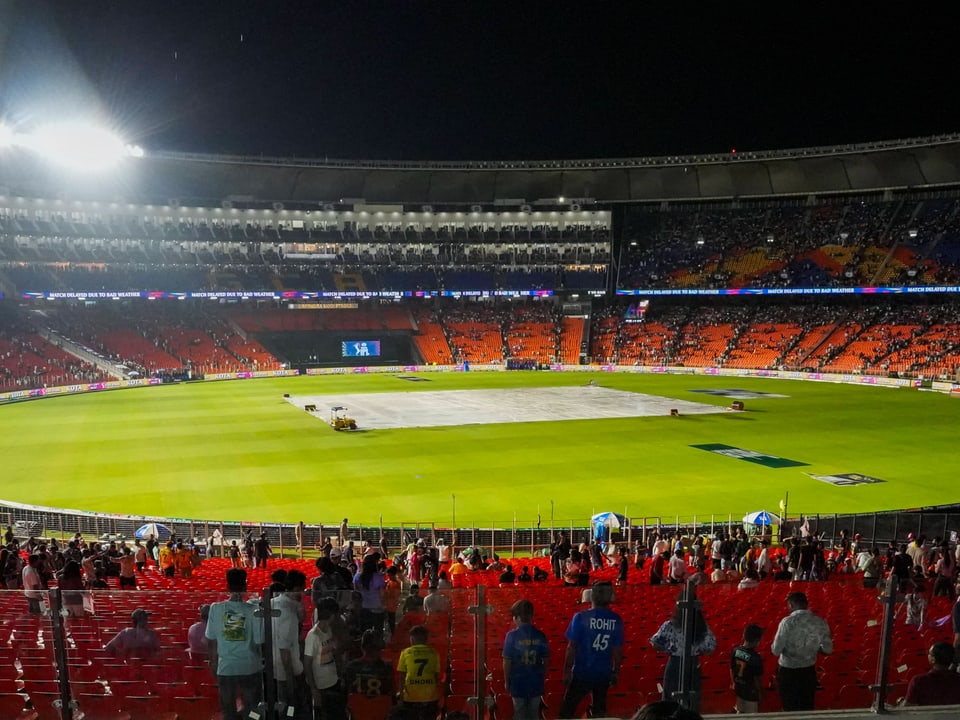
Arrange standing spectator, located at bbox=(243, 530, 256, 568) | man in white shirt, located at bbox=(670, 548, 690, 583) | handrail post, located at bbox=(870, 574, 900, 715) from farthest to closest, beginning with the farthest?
standing spectator, located at bbox=(243, 530, 256, 568) → man in white shirt, located at bbox=(670, 548, 690, 583) → handrail post, located at bbox=(870, 574, 900, 715)

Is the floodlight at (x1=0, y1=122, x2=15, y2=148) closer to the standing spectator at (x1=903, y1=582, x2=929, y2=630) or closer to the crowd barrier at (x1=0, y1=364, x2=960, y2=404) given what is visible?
the crowd barrier at (x1=0, y1=364, x2=960, y2=404)

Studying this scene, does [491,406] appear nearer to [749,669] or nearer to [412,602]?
[412,602]

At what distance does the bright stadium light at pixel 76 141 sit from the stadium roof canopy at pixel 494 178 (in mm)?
9133

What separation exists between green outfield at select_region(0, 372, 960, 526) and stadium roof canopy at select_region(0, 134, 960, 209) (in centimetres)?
4291

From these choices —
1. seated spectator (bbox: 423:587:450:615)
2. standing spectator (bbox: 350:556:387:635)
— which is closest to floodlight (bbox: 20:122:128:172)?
standing spectator (bbox: 350:556:387:635)

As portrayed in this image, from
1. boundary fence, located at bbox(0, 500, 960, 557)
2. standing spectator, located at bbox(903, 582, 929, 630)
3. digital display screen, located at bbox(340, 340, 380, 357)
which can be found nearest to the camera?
standing spectator, located at bbox(903, 582, 929, 630)

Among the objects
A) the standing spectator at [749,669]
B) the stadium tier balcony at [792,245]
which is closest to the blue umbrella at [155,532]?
the standing spectator at [749,669]

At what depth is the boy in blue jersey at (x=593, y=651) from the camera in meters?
6.17

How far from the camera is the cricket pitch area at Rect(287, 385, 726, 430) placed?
44219mm

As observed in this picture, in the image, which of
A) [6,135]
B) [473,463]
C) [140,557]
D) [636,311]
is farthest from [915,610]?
[636,311]

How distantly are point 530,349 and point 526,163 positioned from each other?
994 inches

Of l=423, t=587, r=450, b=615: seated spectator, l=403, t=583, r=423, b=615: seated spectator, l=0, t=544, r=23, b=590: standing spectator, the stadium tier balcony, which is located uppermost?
the stadium tier balcony

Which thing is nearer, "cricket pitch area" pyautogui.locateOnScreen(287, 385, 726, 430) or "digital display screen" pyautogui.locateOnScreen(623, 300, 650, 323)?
"cricket pitch area" pyautogui.locateOnScreen(287, 385, 726, 430)

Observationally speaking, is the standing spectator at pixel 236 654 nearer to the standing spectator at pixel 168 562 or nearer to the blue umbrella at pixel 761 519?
the standing spectator at pixel 168 562
